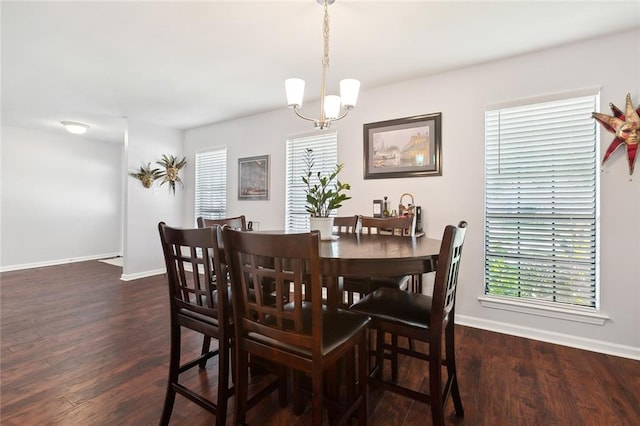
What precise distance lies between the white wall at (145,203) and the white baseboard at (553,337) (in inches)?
183

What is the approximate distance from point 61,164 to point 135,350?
5361 millimetres

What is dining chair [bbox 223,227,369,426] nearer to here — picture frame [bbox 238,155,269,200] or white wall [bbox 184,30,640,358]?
white wall [bbox 184,30,640,358]

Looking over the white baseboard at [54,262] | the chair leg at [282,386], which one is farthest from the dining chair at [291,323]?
the white baseboard at [54,262]

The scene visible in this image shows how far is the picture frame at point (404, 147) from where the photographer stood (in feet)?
9.93

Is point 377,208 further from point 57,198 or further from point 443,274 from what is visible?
point 57,198

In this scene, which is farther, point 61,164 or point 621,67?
point 61,164

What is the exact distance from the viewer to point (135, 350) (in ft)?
7.61

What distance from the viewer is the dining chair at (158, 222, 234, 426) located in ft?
4.38

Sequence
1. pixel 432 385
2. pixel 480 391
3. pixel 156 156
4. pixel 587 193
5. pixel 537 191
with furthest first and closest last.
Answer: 1. pixel 156 156
2. pixel 537 191
3. pixel 587 193
4. pixel 480 391
5. pixel 432 385

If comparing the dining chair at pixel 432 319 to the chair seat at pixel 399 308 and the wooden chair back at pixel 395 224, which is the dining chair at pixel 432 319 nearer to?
the chair seat at pixel 399 308

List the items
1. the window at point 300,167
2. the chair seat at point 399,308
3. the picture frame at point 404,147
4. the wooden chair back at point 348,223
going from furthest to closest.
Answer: the window at point 300,167
the picture frame at point 404,147
the wooden chair back at point 348,223
the chair seat at point 399,308

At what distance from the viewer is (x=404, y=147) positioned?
3.18 metres

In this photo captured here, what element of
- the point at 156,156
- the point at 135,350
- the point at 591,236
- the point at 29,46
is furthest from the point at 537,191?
the point at 156,156

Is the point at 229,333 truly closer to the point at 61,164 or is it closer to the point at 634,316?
the point at 634,316
